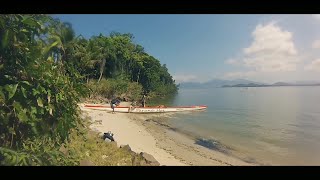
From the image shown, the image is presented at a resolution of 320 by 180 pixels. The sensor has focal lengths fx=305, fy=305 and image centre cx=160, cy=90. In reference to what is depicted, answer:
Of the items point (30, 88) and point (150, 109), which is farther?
point (150, 109)

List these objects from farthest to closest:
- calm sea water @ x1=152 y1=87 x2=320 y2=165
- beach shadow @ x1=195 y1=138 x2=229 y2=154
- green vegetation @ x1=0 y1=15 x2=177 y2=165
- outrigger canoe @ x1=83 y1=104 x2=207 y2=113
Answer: outrigger canoe @ x1=83 y1=104 x2=207 y2=113, beach shadow @ x1=195 y1=138 x2=229 y2=154, calm sea water @ x1=152 y1=87 x2=320 y2=165, green vegetation @ x1=0 y1=15 x2=177 y2=165

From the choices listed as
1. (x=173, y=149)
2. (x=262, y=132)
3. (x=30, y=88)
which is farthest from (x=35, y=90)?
(x=262, y=132)

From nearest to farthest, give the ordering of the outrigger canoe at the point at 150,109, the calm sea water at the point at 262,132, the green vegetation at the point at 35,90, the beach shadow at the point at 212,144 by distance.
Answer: the green vegetation at the point at 35,90
the calm sea water at the point at 262,132
the beach shadow at the point at 212,144
the outrigger canoe at the point at 150,109

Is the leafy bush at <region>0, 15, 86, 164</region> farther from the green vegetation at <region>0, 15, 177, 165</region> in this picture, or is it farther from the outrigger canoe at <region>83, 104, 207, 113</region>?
the outrigger canoe at <region>83, 104, 207, 113</region>

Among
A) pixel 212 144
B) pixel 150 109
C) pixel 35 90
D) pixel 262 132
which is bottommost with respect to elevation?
pixel 212 144

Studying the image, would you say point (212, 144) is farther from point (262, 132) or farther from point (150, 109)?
point (150, 109)

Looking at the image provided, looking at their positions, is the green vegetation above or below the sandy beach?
above

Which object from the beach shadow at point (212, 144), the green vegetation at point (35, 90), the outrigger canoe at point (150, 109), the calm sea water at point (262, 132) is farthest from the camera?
the outrigger canoe at point (150, 109)

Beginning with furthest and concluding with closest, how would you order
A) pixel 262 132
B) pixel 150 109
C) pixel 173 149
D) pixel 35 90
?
pixel 150 109, pixel 262 132, pixel 173 149, pixel 35 90

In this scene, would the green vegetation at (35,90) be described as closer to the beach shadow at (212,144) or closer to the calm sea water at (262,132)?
the calm sea water at (262,132)

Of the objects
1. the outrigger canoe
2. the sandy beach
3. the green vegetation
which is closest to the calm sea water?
the outrigger canoe

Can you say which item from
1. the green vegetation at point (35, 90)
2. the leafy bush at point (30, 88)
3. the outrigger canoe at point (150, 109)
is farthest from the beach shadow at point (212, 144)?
the leafy bush at point (30, 88)
